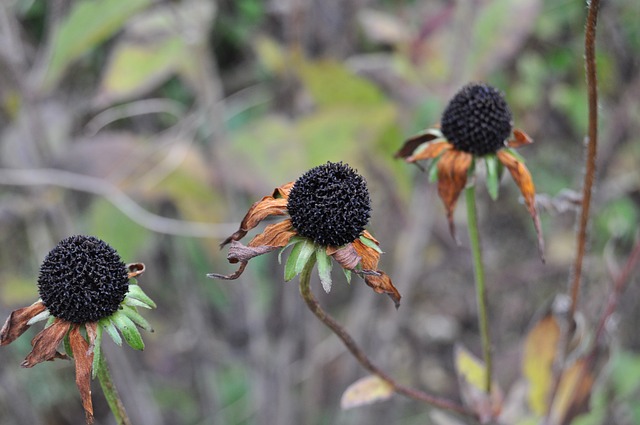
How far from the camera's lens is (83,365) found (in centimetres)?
45

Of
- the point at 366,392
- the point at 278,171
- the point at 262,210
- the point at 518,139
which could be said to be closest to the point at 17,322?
the point at 262,210

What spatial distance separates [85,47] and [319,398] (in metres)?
0.77

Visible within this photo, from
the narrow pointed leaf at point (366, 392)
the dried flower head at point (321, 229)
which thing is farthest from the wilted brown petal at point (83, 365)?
the narrow pointed leaf at point (366, 392)

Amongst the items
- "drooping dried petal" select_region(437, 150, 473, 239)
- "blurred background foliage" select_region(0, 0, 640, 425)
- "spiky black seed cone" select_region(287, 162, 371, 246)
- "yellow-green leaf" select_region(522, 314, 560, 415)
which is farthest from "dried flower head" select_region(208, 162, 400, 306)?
"yellow-green leaf" select_region(522, 314, 560, 415)

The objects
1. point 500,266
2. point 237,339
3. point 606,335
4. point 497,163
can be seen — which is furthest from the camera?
point 500,266

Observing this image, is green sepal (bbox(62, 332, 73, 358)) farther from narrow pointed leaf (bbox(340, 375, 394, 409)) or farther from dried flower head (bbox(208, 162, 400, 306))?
narrow pointed leaf (bbox(340, 375, 394, 409))

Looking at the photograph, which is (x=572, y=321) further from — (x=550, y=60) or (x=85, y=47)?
(x=550, y=60)

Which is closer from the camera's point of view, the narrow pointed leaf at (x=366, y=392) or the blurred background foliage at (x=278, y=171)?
the narrow pointed leaf at (x=366, y=392)

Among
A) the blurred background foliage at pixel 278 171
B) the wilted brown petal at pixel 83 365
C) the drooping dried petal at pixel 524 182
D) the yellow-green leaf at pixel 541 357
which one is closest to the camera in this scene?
the wilted brown petal at pixel 83 365

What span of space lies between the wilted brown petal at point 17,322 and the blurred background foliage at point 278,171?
0.40m

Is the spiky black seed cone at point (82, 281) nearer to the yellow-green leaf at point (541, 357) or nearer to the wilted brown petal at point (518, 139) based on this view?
the wilted brown petal at point (518, 139)

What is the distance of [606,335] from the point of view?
0.82 metres

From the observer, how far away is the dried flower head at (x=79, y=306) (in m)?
0.46

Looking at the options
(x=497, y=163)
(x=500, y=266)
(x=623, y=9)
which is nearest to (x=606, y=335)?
(x=497, y=163)
